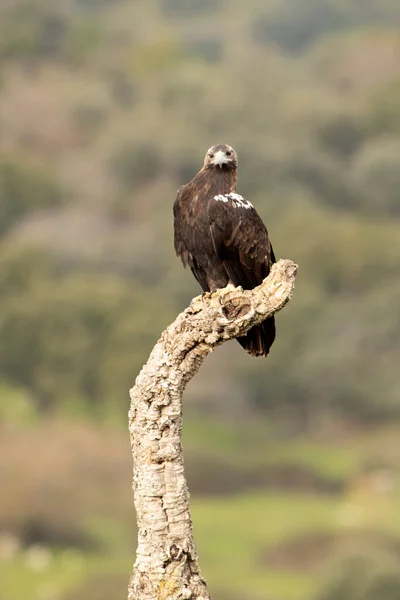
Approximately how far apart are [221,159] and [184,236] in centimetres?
62

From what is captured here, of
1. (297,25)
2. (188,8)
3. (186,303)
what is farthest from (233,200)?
(188,8)

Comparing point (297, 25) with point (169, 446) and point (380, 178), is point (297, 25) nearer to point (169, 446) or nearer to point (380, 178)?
point (380, 178)

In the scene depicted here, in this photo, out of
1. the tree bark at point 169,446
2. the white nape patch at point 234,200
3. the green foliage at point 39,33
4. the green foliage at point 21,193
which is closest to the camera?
A: the tree bark at point 169,446

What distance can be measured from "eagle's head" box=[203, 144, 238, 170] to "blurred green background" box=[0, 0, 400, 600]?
16070mm

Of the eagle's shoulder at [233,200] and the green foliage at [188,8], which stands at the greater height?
the green foliage at [188,8]

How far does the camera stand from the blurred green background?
34.0 m

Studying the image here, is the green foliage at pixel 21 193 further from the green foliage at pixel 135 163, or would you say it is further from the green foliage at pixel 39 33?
the green foliage at pixel 39 33

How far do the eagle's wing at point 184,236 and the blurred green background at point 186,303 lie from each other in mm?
15852

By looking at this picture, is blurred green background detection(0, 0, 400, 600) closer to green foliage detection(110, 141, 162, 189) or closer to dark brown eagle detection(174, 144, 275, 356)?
green foliage detection(110, 141, 162, 189)

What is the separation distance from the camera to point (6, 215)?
6569 cm

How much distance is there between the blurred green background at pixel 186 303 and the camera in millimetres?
34031

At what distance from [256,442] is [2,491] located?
38.0 feet

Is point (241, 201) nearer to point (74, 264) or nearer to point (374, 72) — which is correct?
point (74, 264)

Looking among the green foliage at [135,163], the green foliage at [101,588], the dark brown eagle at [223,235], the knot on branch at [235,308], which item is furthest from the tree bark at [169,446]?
the green foliage at [135,163]
